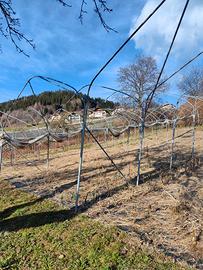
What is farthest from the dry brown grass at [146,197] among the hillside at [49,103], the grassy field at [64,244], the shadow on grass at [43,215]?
the hillside at [49,103]

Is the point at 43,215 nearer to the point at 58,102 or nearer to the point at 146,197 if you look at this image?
the point at 146,197

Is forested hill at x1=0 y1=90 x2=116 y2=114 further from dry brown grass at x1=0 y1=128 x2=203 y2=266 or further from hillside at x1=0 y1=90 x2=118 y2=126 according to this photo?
dry brown grass at x1=0 y1=128 x2=203 y2=266

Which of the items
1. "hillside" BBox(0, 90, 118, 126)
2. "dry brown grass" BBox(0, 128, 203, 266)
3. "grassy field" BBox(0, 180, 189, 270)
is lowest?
"grassy field" BBox(0, 180, 189, 270)

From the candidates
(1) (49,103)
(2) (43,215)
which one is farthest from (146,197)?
(1) (49,103)

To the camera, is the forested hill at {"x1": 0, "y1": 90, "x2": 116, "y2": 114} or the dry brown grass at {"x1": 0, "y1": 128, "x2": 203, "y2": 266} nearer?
the dry brown grass at {"x1": 0, "y1": 128, "x2": 203, "y2": 266}

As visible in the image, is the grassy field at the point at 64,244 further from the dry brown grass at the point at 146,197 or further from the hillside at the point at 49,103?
the hillside at the point at 49,103

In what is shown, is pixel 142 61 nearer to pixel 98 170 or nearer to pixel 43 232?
pixel 98 170

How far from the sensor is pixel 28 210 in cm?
482

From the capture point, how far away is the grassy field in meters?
3.12

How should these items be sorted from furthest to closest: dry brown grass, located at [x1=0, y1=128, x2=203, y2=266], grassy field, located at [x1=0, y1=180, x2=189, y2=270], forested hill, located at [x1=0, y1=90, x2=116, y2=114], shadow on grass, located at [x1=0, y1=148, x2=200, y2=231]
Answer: forested hill, located at [x1=0, y1=90, x2=116, y2=114]
shadow on grass, located at [x1=0, y1=148, x2=200, y2=231]
dry brown grass, located at [x1=0, y1=128, x2=203, y2=266]
grassy field, located at [x1=0, y1=180, x2=189, y2=270]

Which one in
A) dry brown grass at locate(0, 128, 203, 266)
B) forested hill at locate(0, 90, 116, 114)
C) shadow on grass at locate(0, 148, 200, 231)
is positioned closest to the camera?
dry brown grass at locate(0, 128, 203, 266)

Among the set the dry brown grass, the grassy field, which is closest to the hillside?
the dry brown grass

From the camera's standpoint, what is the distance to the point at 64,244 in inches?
141

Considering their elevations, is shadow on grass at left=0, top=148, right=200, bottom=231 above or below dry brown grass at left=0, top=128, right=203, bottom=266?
below
